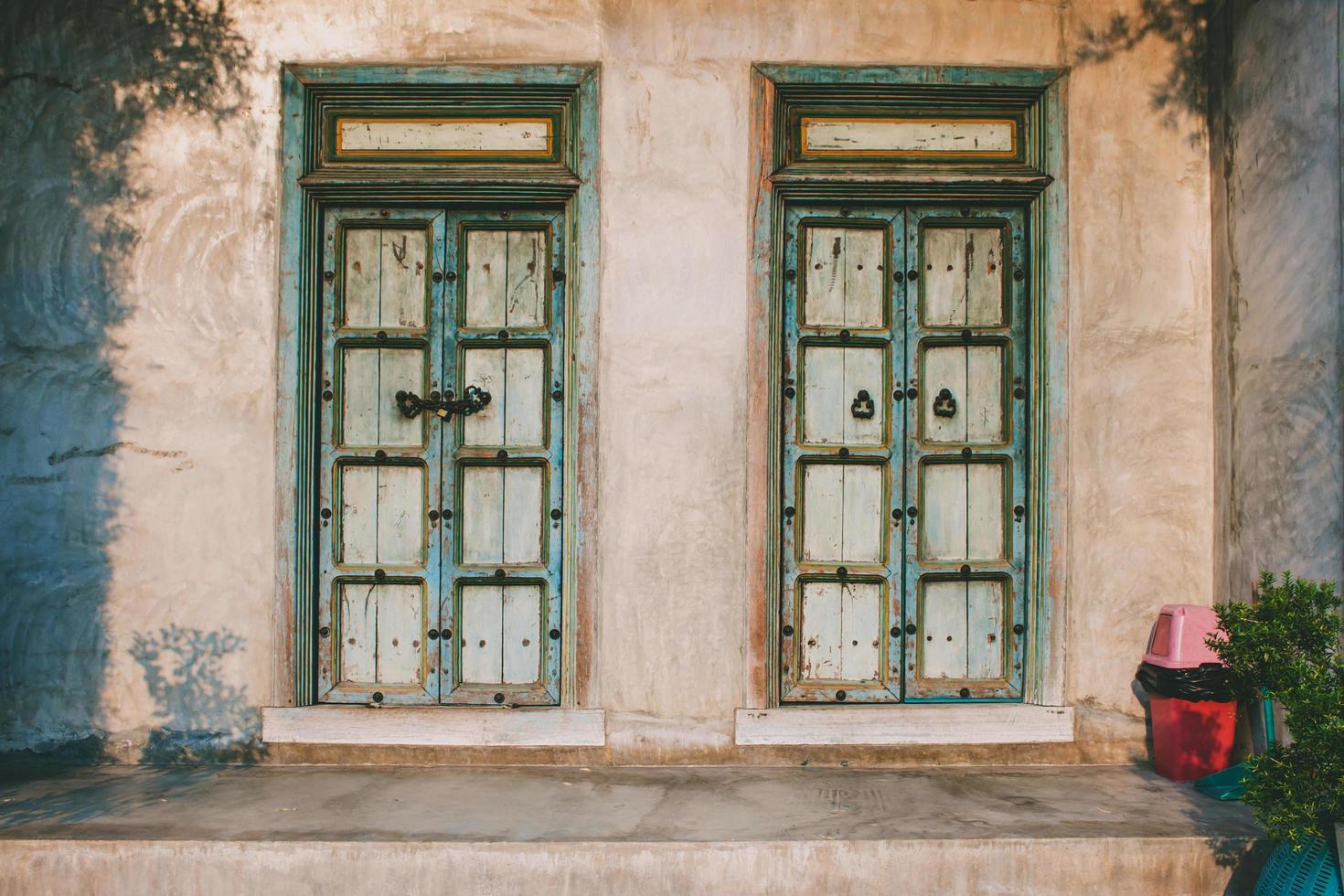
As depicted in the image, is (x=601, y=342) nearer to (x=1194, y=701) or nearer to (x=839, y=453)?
(x=839, y=453)

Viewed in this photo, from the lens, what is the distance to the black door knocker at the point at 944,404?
4.89m

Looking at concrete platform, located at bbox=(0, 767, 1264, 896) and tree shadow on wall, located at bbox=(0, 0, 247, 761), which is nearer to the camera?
concrete platform, located at bbox=(0, 767, 1264, 896)

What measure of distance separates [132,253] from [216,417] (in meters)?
0.84

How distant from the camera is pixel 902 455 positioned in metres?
4.89

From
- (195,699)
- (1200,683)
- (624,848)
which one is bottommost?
(624,848)

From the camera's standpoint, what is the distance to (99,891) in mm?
3830

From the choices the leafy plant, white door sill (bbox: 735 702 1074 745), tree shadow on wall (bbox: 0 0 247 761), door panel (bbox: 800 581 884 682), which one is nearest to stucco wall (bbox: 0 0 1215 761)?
tree shadow on wall (bbox: 0 0 247 761)

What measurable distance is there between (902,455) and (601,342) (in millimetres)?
1489

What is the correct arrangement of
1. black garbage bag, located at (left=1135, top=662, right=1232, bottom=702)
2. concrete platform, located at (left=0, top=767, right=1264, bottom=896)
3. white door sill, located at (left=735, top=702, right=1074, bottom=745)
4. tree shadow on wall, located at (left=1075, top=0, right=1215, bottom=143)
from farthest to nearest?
tree shadow on wall, located at (left=1075, top=0, right=1215, bottom=143), white door sill, located at (left=735, top=702, right=1074, bottom=745), black garbage bag, located at (left=1135, top=662, right=1232, bottom=702), concrete platform, located at (left=0, top=767, right=1264, bottom=896)

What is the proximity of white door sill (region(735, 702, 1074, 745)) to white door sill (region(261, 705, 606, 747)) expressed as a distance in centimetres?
74

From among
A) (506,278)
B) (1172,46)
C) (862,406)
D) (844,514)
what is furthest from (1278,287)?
(506,278)

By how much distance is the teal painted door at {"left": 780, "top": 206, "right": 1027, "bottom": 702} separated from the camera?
488cm

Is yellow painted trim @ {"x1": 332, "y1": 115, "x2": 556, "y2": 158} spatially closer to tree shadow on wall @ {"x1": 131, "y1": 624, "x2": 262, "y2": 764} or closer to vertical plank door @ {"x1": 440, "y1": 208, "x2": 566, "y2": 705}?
vertical plank door @ {"x1": 440, "y1": 208, "x2": 566, "y2": 705}

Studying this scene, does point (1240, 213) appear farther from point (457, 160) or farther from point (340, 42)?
point (340, 42)
